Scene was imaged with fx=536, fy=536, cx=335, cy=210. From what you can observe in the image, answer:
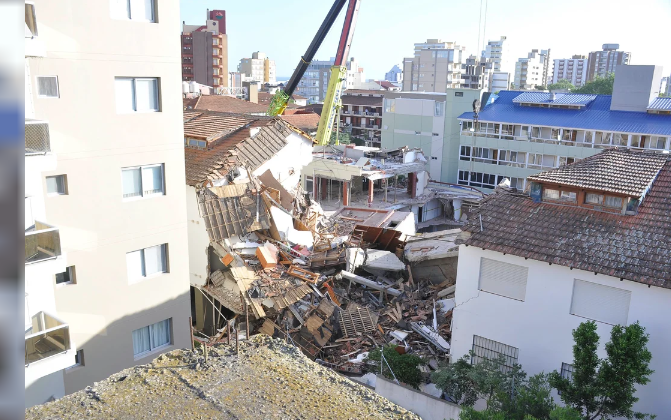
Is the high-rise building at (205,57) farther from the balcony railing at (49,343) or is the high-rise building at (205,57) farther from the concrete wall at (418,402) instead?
the balcony railing at (49,343)

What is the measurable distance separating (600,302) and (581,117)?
35878 millimetres

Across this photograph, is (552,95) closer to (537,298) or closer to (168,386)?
(537,298)

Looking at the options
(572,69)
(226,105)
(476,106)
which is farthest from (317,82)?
(476,106)

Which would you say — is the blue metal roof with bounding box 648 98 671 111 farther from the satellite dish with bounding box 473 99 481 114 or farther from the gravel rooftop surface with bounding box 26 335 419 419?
the gravel rooftop surface with bounding box 26 335 419 419

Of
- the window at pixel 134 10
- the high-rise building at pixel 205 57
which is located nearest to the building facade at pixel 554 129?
the window at pixel 134 10

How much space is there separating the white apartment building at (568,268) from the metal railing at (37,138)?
469 inches

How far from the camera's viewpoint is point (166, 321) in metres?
16.0

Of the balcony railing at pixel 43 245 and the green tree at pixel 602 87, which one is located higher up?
the green tree at pixel 602 87

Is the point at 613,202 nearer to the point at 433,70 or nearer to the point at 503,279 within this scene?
the point at 503,279

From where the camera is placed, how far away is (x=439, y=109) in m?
52.8

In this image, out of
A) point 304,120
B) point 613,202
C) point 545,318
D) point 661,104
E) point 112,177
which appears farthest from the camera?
point 304,120

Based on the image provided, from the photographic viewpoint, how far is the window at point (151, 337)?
15.4 metres

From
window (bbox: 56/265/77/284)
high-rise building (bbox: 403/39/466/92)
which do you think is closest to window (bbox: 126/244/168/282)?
window (bbox: 56/265/77/284)

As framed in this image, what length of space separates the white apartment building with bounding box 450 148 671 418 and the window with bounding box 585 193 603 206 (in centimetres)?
3
